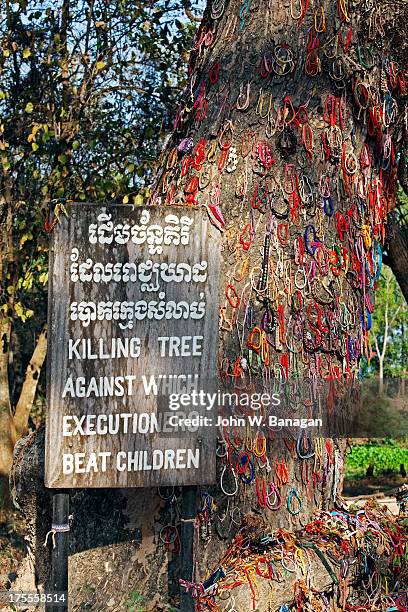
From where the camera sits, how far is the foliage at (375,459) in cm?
1881

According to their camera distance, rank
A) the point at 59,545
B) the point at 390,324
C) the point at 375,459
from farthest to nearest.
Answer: the point at 390,324 → the point at 375,459 → the point at 59,545

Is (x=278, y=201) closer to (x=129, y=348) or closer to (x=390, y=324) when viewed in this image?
(x=129, y=348)

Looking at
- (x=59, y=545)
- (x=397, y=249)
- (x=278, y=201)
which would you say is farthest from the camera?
(x=397, y=249)

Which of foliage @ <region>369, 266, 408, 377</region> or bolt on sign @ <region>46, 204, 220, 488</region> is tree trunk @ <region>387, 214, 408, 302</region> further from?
foliage @ <region>369, 266, 408, 377</region>

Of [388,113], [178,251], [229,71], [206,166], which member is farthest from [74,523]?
[388,113]

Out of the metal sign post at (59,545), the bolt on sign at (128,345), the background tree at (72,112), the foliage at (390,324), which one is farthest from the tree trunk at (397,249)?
the foliage at (390,324)

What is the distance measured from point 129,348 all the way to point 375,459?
17.4m

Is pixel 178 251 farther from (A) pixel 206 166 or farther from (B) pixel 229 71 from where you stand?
(B) pixel 229 71

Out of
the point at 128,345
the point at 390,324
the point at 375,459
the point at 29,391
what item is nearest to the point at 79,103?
the point at 29,391

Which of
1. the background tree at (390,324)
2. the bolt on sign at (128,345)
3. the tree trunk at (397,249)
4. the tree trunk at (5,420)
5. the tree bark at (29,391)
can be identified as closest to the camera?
the bolt on sign at (128,345)

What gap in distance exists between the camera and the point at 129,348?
143 inches

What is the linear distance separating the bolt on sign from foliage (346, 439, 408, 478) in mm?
14475

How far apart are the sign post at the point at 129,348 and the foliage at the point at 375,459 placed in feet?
47.5

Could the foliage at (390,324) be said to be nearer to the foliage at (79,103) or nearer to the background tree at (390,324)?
the background tree at (390,324)
